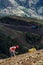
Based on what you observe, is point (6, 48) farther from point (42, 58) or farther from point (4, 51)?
point (42, 58)

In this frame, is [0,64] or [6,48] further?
[6,48]

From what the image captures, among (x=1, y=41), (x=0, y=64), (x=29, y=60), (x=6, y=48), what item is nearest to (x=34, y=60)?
(x=29, y=60)

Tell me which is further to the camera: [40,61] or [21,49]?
[21,49]

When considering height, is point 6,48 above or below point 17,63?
below

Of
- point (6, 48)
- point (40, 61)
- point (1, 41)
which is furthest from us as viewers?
point (1, 41)

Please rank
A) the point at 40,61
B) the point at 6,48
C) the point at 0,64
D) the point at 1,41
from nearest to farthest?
1. the point at 40,61
2. the point at 0,64
3. the point at 6,48
4. the point at 1,41

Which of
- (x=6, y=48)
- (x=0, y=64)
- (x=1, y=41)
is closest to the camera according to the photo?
(x=0, y=64)

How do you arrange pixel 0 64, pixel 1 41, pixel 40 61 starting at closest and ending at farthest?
pixel 40 61 < pixel 0 64 < pixel 1 41

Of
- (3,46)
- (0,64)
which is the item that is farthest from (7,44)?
(0,64)

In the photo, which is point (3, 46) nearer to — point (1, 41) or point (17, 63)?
point (1, 41)

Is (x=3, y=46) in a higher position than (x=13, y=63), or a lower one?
lower
